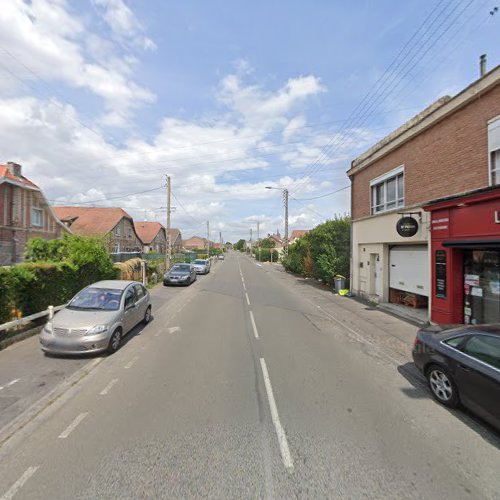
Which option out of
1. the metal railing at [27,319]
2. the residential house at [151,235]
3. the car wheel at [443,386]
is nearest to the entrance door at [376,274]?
the car wheel at [443,386]

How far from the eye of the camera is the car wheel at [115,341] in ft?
21.9

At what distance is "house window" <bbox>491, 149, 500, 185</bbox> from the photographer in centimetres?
763

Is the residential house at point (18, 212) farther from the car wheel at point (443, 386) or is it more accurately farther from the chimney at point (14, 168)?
the car wheel at point (443, 386)

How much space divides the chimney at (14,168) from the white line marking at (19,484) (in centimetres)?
2391

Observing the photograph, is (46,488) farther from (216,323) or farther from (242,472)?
(216,323)

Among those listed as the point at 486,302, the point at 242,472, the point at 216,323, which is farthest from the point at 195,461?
the point at 486,302

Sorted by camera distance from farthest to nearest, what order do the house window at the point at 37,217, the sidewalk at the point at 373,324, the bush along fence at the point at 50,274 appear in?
the house window at the point at 37,217 < the sidewalk at the point at 373,324 < the bush along fence at the point at 50,274

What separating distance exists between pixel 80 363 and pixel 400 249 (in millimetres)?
11451

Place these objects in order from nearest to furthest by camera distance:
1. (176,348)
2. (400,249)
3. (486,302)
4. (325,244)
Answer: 1. (176,348)
2. (486,302)
3. (400,249)
4. (325,244)

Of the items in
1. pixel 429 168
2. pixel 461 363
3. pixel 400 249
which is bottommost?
pixel 461 363

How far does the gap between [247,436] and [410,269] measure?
32.7 ft

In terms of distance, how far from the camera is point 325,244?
61.5ft

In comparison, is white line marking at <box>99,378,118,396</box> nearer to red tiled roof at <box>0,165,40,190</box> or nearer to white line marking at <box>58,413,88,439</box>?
white line marking at <box>58,413,88,439</box>

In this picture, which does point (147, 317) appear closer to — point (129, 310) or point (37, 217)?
point (129, 310)
